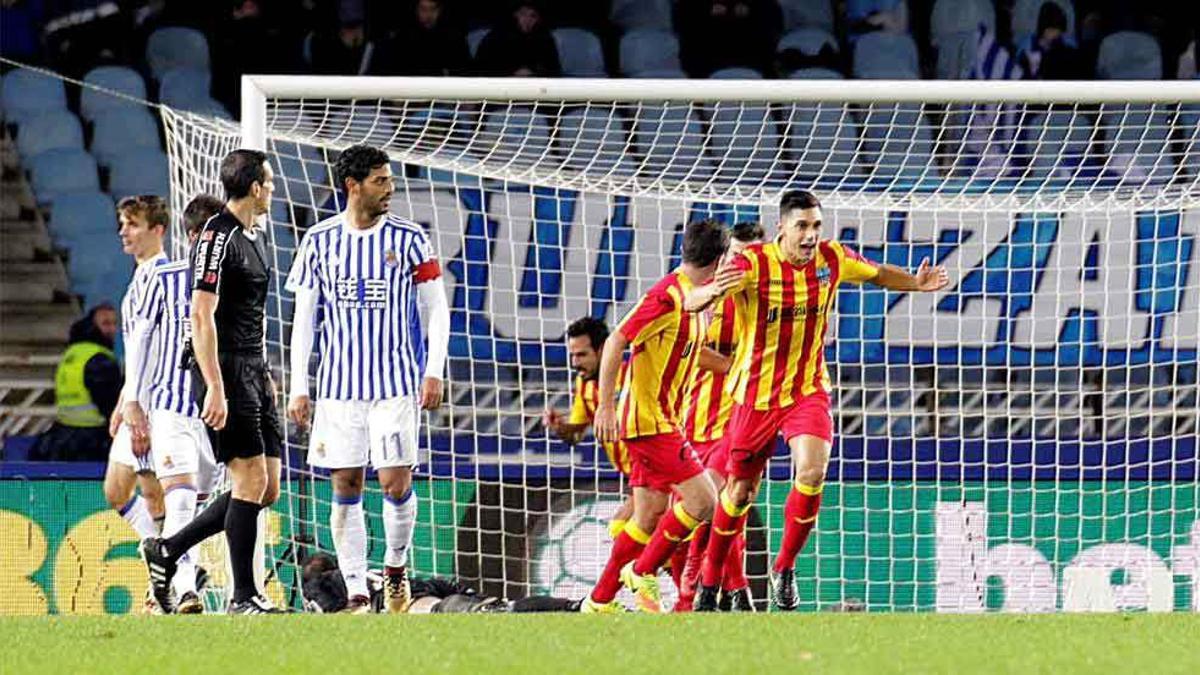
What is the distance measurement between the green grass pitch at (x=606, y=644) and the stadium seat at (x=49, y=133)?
8.69 m

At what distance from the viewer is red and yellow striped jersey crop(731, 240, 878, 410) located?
909 cm

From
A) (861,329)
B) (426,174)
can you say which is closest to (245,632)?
(861,329)

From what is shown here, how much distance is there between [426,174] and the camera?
579 inches

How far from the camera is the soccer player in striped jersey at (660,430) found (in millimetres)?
9469

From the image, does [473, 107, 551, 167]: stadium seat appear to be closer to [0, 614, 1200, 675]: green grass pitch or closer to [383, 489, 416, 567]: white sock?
[383, 489, 416, 567]: white sock

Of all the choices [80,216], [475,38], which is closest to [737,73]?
[475,38]

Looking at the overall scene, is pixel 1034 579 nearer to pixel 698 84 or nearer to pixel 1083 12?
pixel 698 84

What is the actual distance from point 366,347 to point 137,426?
121 centimetres

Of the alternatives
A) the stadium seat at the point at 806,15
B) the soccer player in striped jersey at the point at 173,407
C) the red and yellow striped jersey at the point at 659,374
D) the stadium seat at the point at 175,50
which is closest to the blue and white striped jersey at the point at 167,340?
the soccer player in striped jersey at the point at 173,407

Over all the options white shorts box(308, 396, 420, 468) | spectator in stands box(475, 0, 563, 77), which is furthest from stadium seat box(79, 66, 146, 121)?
white shorts box(308, 396, 420, 468)

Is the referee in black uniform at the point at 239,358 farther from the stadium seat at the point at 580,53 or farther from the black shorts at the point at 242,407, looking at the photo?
the stadium seat at the point at 580,53

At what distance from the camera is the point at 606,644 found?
6.67 meters

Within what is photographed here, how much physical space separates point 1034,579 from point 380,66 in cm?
618

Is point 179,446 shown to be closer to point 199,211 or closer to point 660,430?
point 199,211
